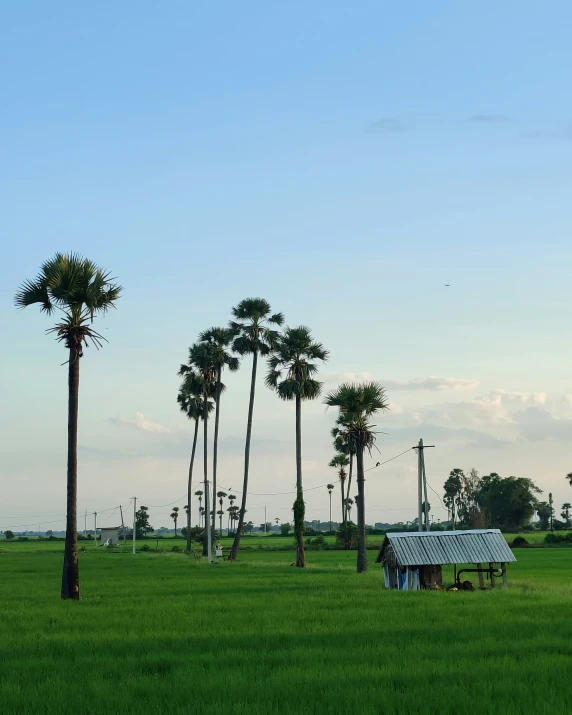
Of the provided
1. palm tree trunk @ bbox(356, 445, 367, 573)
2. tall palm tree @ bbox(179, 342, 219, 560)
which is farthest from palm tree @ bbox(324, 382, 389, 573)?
tall palm tree @ bbox(179, 342, 219, 560)

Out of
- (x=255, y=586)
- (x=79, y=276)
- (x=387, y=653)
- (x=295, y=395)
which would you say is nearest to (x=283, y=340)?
(x=295, y=395)

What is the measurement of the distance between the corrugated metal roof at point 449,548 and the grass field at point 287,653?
515 centimetres

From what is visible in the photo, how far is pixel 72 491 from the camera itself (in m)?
37.8

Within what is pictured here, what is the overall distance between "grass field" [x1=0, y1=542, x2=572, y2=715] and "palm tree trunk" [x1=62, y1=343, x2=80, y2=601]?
117 centimetres

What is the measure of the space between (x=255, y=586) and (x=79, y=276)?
1845 centimetres

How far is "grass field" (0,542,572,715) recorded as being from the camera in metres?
15.9

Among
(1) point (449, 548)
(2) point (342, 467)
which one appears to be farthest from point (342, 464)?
(1) point (449, 548)

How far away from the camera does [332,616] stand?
97.2 ft

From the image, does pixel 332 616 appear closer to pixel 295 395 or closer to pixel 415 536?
pixel 415 536

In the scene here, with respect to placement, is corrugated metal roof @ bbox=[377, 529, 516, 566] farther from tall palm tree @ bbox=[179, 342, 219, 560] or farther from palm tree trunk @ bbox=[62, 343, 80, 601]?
tall palm tree @ bbox=[179, 342, 219, 560]

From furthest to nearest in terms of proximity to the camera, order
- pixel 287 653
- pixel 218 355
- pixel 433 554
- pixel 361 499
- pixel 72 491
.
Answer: pixel 218 355
pixel 361 499
pixel 433 554
pixel 72 491
pixel 287 653

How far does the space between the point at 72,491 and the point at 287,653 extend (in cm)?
1893

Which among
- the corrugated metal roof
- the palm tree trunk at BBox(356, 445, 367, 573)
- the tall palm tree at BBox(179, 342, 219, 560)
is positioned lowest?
the corrugated metal roof

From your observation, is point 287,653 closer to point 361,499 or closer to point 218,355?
point 361,499
